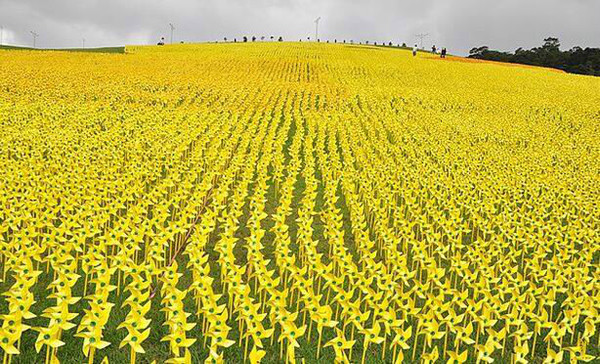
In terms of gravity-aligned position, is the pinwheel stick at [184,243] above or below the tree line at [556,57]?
below

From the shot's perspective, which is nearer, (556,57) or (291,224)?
(291,224)

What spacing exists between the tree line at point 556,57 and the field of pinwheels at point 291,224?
2342 inches

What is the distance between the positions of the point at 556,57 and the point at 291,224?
91.2 m

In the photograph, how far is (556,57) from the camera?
8544 cm

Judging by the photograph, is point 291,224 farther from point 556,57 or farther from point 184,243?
point 556,57

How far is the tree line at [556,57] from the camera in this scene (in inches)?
3039

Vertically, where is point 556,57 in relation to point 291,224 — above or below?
above

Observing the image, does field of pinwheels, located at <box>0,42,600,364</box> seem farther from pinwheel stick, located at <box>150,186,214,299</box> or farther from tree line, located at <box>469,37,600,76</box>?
tree line, located at <box>469,37,600,76</box>

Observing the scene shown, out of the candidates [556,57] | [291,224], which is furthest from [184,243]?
[556,57]

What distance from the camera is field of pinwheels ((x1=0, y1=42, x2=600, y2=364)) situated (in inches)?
200

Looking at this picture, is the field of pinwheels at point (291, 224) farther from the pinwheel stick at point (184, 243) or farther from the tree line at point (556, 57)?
the tree line at point (556, 57)

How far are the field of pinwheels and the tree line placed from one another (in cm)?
5949

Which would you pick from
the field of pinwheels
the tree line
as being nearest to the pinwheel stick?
the field of pinwheels

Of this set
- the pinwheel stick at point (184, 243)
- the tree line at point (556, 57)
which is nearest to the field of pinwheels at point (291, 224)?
the pinwheel stick at point (184, 243)
